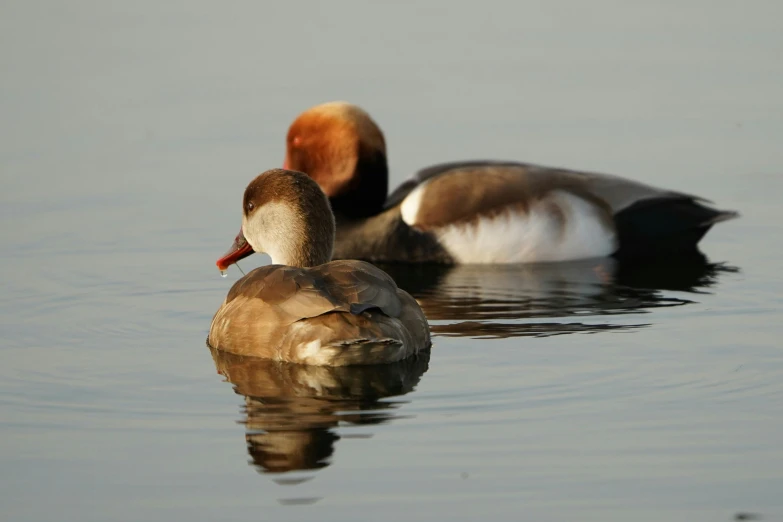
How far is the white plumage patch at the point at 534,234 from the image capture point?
1095 centimetres

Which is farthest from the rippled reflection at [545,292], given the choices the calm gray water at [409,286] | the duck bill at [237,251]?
the duck bill at [237,251]

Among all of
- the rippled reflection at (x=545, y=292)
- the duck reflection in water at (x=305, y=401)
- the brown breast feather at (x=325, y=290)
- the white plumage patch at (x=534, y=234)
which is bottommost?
the duck reflection in water at (x=305, y=401)

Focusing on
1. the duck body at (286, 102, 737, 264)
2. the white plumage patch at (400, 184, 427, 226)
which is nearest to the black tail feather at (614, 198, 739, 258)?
the duck body at (286, 102, 737, 264)

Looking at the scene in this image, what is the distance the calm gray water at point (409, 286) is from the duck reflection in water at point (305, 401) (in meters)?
0.02

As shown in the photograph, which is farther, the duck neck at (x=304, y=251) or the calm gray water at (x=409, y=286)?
the duck neck at (x=304, y=251)

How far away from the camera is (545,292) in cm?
985

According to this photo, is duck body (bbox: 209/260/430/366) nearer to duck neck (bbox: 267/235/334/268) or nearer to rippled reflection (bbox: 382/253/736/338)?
duck neck (bbox: 267/235/334/268)

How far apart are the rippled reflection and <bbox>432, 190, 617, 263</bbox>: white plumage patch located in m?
0.12

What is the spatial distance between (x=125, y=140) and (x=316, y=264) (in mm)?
5424

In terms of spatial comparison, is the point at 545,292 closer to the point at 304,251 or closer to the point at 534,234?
the point at 534,234

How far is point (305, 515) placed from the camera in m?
5.61

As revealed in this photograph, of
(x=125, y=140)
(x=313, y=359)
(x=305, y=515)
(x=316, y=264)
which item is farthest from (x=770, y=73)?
(x=305, y=515)

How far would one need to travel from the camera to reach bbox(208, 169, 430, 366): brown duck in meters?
7.41

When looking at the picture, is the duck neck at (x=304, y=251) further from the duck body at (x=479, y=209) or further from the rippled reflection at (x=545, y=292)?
the duck body at (x=479, y=209)
